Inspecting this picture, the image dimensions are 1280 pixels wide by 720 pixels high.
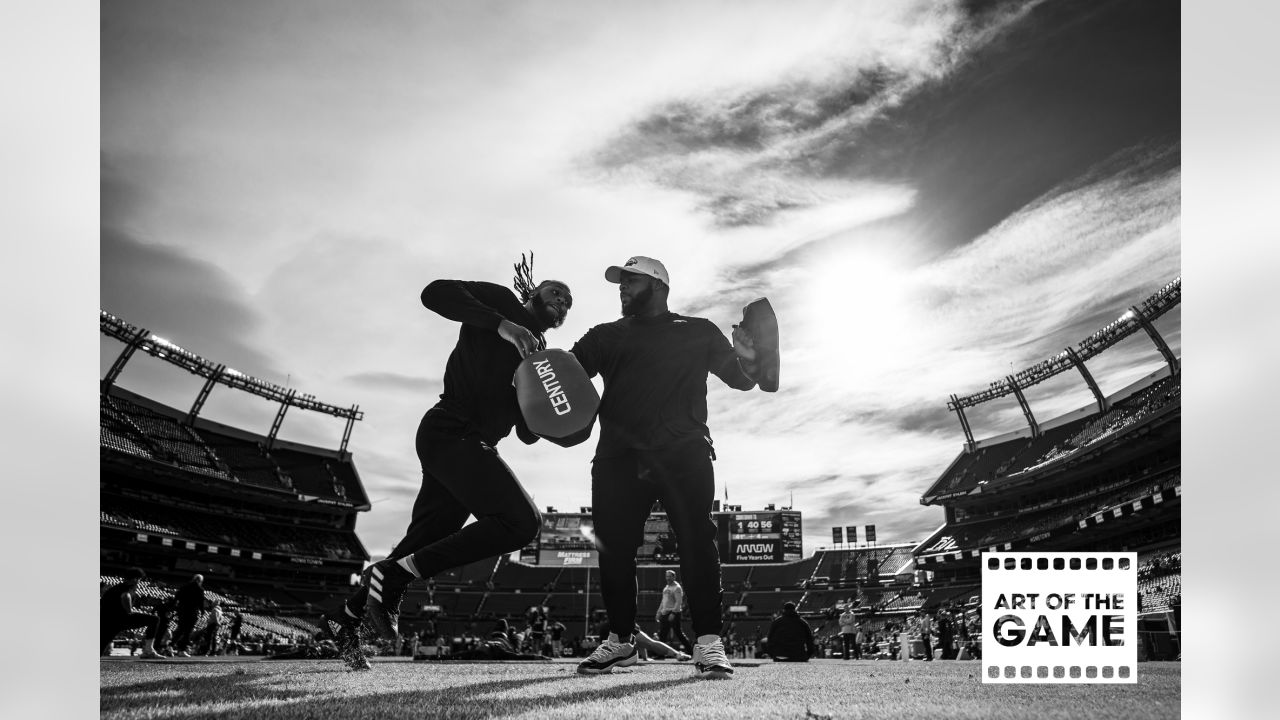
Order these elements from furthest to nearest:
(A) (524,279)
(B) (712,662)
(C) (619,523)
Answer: (A) (524,279) < (C) (619,523) < (B) (712,662)

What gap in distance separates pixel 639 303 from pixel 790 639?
4.33m

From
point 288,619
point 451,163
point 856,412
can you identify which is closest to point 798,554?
point 288,619

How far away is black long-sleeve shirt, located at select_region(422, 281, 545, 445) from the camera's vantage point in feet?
10.1

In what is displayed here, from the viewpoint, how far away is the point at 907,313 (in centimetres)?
511

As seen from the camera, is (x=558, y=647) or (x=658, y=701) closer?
(x=658, y=701)

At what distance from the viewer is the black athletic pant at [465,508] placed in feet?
A: 9.41

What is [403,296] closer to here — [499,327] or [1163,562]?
[499,327]

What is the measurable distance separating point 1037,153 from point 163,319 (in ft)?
18.0

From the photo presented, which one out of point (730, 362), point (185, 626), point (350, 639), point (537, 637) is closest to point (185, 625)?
point (185, 626)

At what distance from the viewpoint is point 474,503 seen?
2945 mm

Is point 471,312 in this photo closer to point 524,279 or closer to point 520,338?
point 520,338

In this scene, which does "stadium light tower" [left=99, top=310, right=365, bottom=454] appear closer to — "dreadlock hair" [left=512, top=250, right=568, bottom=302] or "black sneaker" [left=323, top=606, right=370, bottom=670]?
"dreadlock hair" [left=512, top=250, right=568, bottom=302]

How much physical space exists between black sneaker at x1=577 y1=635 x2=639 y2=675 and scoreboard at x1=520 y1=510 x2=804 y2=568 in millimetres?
22802

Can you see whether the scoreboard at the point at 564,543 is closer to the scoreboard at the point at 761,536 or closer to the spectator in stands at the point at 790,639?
the scoreboard at the point at 761,536
